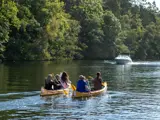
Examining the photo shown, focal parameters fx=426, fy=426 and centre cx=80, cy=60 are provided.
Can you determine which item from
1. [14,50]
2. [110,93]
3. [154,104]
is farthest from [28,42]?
[154,104]

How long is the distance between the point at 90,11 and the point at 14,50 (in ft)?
121

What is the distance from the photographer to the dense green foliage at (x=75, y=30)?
255 ft

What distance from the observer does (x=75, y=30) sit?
99.9 metres

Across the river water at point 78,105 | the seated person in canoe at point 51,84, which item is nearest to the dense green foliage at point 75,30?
the seated person in canoe at point 51,84

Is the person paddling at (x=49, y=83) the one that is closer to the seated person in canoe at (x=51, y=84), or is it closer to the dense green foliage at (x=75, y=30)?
the seated person in canoe at (x=51, y=84)

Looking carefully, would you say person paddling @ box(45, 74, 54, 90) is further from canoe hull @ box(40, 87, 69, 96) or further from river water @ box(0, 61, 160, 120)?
river water @ box(0, 61, 160, 120)

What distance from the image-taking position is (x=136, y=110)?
23781 millimetres

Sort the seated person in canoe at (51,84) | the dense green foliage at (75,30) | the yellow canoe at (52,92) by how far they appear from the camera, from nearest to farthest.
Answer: the yellow canoe at (52,92) < the seated person in canoe at (51,84) < the dense green foliage at (75,30)

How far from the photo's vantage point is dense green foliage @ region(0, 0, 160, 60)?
255ft

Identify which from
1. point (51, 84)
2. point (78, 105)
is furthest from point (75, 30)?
point (78, 105)

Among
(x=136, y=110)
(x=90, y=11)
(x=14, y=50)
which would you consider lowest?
(x=136, y=110)

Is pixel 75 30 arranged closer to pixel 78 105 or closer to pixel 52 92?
pixel 52 92

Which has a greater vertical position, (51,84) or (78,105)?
(51,84)

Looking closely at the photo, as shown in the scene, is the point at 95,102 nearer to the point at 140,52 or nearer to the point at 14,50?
the point at 14,50
